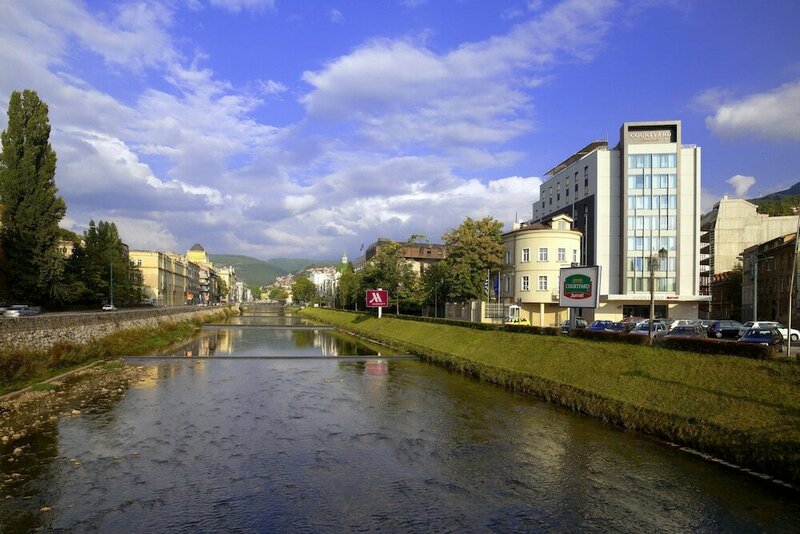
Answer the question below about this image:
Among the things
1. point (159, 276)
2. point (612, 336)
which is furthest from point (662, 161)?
point (159, 276)

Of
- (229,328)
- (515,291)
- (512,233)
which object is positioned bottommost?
(229,328)

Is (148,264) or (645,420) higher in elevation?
(148,264)

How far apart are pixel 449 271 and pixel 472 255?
386cm

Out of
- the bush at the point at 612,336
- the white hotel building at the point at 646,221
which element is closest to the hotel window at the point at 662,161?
the white hotel building at the point at 646,221

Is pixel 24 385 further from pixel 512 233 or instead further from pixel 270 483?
pixel 512 233

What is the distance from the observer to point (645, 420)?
20.0 m

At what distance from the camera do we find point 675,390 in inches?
810

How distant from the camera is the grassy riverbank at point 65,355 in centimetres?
2774

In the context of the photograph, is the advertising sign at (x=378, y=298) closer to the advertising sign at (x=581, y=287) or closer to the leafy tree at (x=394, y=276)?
the leafy tree at (x=394, y=276)

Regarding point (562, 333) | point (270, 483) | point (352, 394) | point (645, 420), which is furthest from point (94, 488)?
point (562, 333)

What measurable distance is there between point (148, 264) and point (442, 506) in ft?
452

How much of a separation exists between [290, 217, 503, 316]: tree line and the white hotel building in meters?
17.2

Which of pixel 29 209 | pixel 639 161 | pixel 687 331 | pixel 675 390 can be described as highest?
pixel 639 161

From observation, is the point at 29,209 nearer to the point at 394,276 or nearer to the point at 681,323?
the point at 394,276
